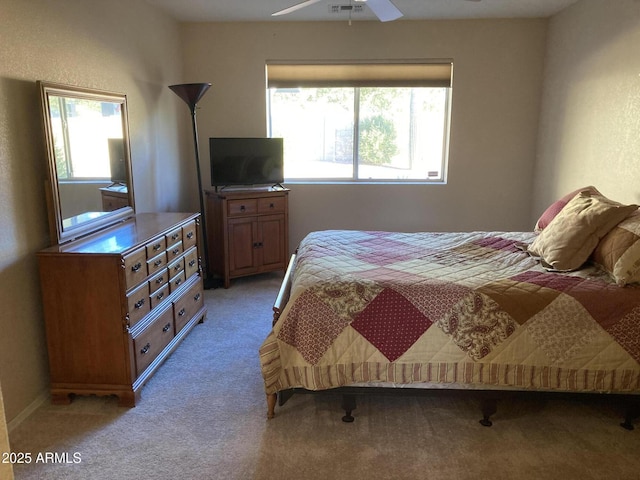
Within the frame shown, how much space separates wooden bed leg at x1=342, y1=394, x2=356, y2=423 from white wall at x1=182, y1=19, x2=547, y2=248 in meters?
2.96

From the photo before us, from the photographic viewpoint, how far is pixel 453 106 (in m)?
4.99

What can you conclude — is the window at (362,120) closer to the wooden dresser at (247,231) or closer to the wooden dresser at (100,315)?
the wooden dresser at (247,231)

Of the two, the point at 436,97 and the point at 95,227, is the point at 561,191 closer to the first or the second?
the point at 436,97

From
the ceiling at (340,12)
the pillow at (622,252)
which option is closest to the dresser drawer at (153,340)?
the pillow at (622,252)

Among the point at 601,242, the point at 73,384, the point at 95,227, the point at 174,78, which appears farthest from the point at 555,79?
the point at 73,384

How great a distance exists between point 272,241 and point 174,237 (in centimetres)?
165

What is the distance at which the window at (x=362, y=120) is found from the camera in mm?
4973

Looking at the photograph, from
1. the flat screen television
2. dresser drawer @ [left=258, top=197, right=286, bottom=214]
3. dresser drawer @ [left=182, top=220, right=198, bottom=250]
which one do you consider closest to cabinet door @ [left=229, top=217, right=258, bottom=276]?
dresser drawer @ [left=258, top=197, right=286, bottom=214]

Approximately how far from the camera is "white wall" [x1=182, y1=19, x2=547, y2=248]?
15.9 ft

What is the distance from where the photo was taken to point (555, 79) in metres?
4.63

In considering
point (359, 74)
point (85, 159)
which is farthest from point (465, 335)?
point (359, 74)

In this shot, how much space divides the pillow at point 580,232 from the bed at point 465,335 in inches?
4.4

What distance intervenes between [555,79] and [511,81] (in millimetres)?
432

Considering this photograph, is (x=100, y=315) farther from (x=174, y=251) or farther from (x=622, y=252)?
(x=622, y=252)
